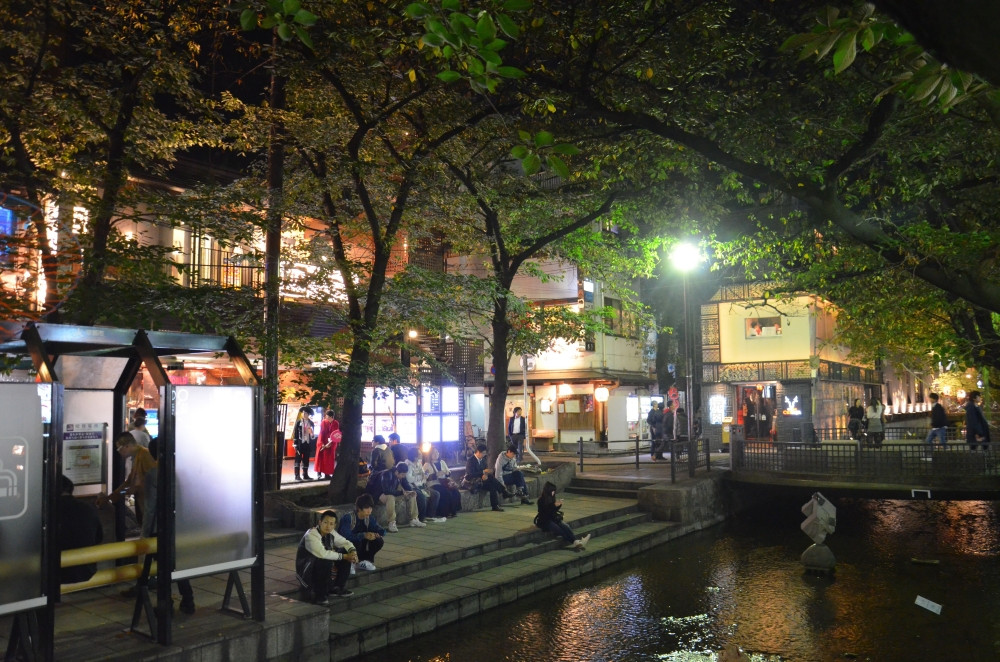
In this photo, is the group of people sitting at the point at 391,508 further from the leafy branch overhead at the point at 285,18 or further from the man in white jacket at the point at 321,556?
the leafy branch overhead at the point at 285,18

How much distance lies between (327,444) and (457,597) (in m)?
8.95

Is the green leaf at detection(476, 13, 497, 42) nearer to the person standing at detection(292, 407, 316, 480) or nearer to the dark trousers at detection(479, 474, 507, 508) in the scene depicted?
the dark trousers at detection(479, 474, 507, 508)

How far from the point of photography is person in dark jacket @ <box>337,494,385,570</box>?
10250 millimetres

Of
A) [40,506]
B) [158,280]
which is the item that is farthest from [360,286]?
[40,506]

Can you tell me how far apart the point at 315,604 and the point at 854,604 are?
327 inches

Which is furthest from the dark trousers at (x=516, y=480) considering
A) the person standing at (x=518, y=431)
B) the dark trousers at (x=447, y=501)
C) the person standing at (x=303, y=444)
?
the person standing at (x=303, y=444)

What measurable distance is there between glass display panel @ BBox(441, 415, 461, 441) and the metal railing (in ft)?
32.8

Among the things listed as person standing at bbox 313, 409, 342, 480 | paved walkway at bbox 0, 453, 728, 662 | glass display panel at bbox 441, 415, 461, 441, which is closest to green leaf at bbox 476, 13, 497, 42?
paved walkway at bbox 0, 453, 728, 662

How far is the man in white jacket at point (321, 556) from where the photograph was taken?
8.98m

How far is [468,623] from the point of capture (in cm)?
1017

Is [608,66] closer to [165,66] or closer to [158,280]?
[165,66]

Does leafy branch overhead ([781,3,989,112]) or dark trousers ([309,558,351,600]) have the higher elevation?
leafy branch overhead ([781,3,989,112])

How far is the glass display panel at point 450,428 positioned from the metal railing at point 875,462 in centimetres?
998

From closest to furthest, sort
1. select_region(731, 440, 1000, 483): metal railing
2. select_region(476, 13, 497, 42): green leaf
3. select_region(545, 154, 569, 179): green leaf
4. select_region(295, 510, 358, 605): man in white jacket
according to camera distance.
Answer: select_region(476, 13, 497, 42): green leaf
select_region(545, 154, 569, 179): green leaf
select_region(295, 510, 358, 605): man in white jacket
select_region(731, 440, 1000, 483): metal railing
